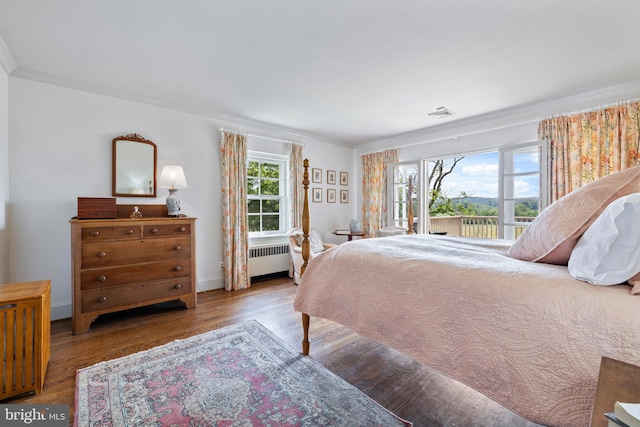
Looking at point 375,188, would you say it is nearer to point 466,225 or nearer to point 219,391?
point 466,225

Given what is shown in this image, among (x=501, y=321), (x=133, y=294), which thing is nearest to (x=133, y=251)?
(x=133, y=294)

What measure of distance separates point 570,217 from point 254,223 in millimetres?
3931

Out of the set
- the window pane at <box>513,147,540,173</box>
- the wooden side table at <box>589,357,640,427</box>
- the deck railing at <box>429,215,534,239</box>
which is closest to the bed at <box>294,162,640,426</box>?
the wooden side table at <box>589,357,640,427</box>

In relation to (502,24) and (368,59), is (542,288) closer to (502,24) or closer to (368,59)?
(502,24)

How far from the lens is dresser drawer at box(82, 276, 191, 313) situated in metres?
2.62

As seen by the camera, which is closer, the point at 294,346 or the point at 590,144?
the point at 294,346

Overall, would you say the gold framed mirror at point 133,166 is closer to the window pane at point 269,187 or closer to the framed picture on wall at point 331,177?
the window pane at point 269,187

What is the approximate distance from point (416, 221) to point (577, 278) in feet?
12.6

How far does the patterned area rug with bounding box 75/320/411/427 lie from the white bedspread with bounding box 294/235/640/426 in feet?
1.44

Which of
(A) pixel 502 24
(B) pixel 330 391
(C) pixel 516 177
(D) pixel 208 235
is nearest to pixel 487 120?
(C) pixel 516 177

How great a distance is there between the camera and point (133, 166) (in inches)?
127

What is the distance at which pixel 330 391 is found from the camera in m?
1.72

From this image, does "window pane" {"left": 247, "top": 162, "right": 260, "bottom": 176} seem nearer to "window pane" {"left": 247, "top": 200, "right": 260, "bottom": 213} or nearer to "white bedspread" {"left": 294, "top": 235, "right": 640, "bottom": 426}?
"window pane" {"left": 247, "top": 200, "right": 260, "bottom": 213}

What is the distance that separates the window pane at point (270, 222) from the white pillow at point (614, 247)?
399 centimetres
